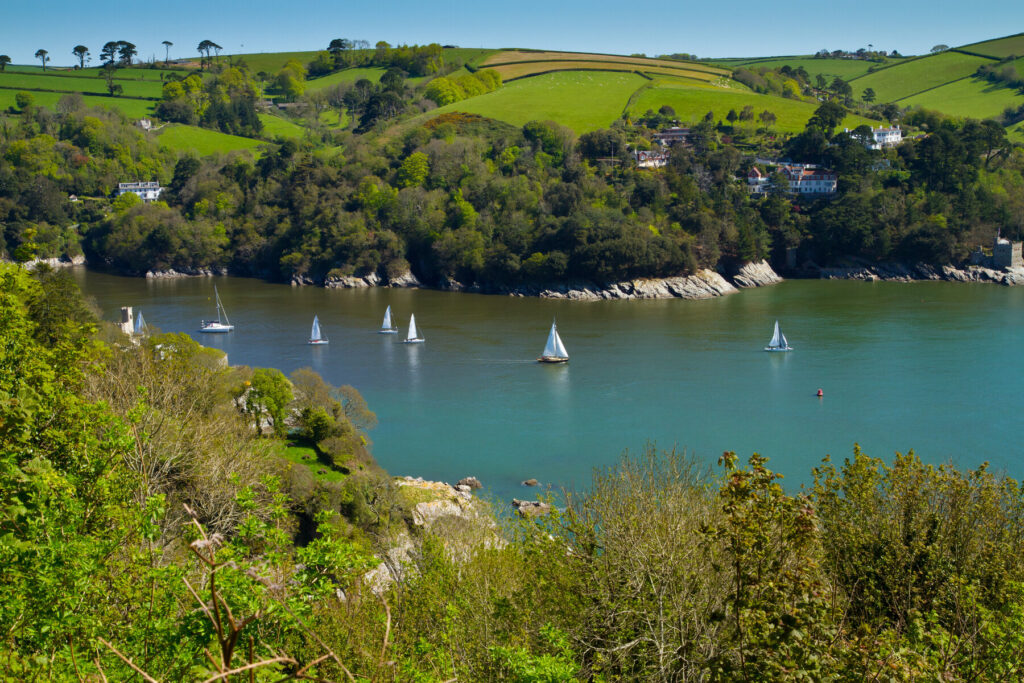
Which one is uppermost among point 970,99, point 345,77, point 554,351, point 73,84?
point 345,77

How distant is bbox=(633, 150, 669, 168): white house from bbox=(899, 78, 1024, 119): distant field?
4657 centimetres

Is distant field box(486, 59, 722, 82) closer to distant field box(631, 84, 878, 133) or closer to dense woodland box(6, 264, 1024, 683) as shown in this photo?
distant field box(631, 84, 878, 133)

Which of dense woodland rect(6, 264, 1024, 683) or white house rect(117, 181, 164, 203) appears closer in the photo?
dense woodland rect(6, 264, 1024, 683)

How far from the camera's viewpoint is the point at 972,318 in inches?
2036

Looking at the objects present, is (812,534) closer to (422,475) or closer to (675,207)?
(422,475)

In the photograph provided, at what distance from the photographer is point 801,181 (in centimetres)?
8050

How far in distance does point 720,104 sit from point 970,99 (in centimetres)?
3835

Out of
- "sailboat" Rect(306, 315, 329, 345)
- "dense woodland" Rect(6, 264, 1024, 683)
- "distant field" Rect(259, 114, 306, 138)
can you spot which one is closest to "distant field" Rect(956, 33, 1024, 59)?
"distant field" Rect(259, 114, 306, 138)

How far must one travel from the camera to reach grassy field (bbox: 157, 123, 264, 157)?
109m

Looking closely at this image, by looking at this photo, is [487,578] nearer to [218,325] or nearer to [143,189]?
[218,325]

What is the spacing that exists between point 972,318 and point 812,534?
51134mm

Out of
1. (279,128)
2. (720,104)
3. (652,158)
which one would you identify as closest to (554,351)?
(652,158)

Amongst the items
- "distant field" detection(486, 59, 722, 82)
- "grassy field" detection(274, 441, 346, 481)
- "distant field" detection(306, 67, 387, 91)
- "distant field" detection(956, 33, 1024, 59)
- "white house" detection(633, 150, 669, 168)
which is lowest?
"grassy field" detection(274, 441, 346, 481)

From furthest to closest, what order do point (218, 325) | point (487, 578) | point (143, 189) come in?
point (143, 189) < point (218, 325) < point (487, 578)
